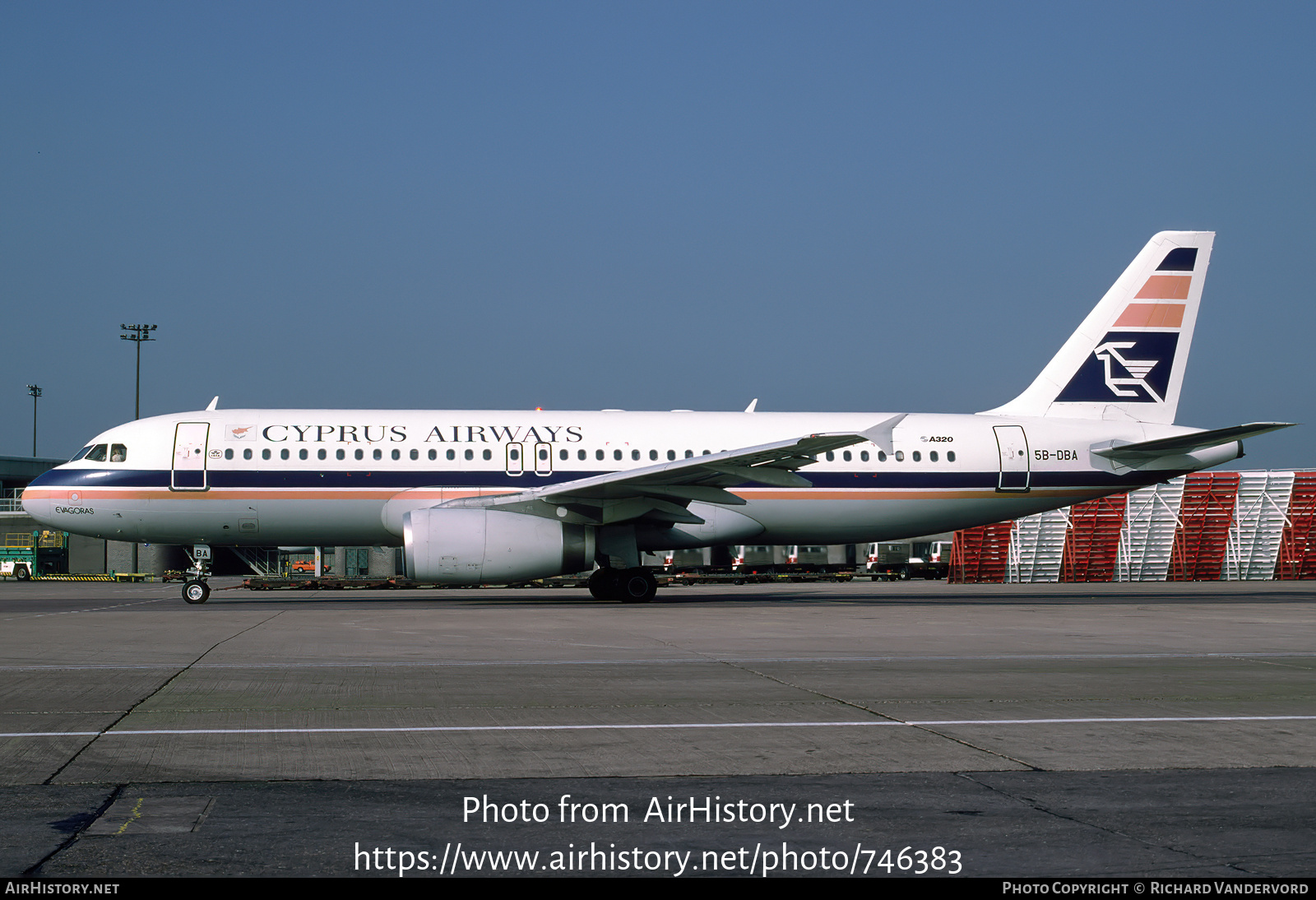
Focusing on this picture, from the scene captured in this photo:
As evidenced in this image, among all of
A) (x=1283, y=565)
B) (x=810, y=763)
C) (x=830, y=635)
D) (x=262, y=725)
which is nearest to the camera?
(x=810, y=763)

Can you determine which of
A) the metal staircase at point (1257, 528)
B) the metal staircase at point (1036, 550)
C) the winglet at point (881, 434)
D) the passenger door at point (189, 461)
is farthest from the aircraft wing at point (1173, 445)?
the metal staircase at point (1257, 528)

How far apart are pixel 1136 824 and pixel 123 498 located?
19.5 m

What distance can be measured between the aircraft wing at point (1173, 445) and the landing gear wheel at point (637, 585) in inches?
371

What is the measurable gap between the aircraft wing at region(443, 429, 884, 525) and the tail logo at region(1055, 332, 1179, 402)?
23.3 feet

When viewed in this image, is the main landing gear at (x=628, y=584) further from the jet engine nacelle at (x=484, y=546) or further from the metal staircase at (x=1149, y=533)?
the metal staircase at (x=1149, y=533)

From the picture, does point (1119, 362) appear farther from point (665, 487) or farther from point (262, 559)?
point (262, 559)

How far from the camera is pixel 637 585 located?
21.4 metres

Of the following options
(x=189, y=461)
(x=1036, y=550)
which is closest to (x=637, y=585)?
(x=189, y=461)

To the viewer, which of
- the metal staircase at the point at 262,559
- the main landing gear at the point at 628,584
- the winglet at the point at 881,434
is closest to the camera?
the winglet at the point at 881,434

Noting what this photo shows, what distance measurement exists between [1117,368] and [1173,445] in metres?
2.42

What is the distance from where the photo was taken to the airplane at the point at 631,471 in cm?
1962

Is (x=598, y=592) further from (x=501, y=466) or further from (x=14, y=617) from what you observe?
(x=14, y=617)

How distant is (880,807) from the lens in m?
5.11

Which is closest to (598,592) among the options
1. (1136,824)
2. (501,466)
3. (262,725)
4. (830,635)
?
(501,466)
